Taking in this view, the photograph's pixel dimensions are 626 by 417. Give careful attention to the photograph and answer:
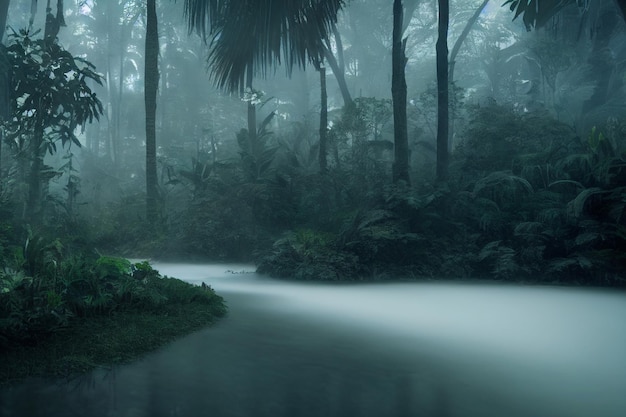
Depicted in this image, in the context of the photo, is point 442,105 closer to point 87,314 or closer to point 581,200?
point 581,200

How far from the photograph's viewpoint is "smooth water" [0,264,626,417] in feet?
11.0

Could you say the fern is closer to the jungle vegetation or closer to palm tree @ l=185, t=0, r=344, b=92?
the jungle vegetation

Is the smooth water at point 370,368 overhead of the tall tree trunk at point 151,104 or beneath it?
beneath

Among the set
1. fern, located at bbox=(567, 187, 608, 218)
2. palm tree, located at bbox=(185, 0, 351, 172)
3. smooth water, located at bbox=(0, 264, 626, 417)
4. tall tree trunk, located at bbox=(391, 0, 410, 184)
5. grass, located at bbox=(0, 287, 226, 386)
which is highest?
palm tree, located at bbox=(185, 0, 351, 172)

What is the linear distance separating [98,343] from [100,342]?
28mm

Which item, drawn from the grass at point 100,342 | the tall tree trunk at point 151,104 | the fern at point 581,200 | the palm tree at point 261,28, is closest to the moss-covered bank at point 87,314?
the grass at point 100,342

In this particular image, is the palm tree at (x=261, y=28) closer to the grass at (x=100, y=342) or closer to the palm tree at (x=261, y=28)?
the palm tree at (x=261, y=28)

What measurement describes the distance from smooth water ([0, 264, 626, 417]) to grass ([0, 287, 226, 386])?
171 mm

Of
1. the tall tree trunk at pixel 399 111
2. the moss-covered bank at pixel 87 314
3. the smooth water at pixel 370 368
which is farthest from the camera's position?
the tall tree trunk at pixel 399 111

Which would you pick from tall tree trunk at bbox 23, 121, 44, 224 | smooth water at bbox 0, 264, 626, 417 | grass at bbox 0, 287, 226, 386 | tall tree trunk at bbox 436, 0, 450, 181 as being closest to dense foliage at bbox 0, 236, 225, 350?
grass at bbox 0, 287, 226, 386

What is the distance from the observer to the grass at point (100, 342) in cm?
385

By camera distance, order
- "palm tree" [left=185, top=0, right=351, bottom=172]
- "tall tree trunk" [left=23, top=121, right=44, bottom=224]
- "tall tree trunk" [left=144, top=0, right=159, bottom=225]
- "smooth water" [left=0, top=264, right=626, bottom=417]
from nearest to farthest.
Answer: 1. "smooth water" [left=0, top=264, right=626, bottom=417]
2. "palm tree" [left=185, top=0, right=351, bottom=172]
3. "tall tree trunk" [left=23, top=121, right=44, bottom=224]
4. "tall tree trunk" [left=144, top=0, right=159, bottom=225]

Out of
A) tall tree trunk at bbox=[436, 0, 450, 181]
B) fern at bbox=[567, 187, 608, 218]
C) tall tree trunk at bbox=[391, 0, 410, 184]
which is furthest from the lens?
tall tree trunk at bbox=[436, 0, 450, 181]

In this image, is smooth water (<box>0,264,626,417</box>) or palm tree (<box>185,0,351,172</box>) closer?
smooth water (<box>0,264,626,417</box>)
